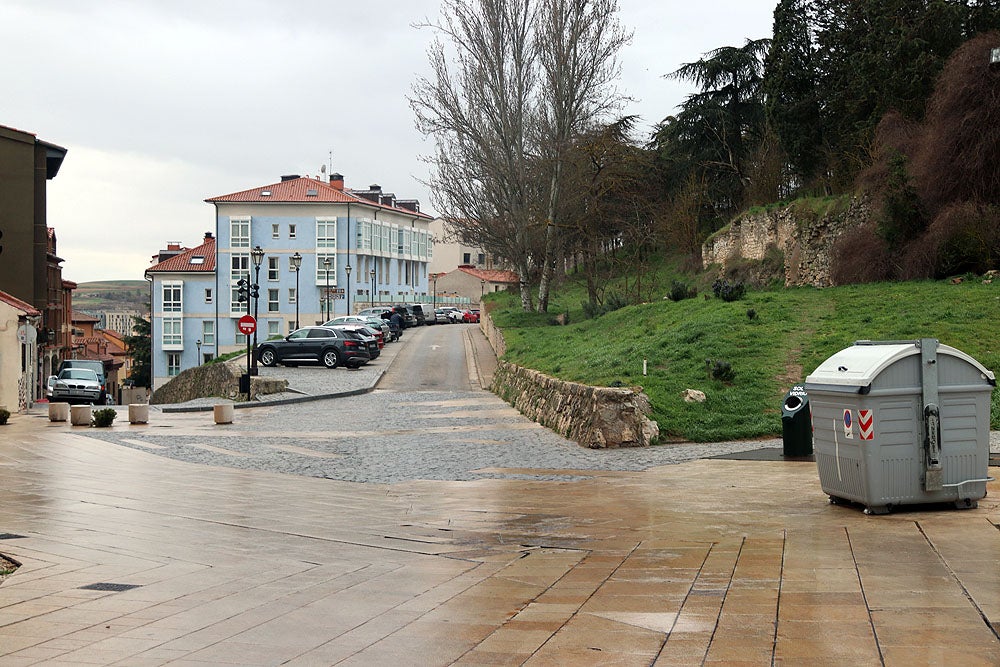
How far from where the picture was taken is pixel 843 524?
9.69m

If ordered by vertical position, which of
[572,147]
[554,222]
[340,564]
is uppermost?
[572,147]

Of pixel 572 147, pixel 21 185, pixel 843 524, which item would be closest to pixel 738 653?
pixel 843 524

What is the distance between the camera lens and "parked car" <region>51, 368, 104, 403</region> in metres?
43.1

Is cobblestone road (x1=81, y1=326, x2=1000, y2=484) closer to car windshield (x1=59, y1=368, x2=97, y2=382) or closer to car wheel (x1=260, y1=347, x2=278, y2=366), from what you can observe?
car wheel (x1=260, y1=347, x2=278, y2=366)

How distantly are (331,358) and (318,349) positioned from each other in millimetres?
734

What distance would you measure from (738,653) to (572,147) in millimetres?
39259

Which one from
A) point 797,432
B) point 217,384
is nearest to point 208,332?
Answer: point 217,384

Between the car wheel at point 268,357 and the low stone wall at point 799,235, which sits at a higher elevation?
the low stone wall at point 799,235

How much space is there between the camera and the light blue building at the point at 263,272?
89688 millimetres

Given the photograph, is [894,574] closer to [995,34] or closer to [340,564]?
[340,564]

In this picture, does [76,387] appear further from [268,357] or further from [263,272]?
[263,272]

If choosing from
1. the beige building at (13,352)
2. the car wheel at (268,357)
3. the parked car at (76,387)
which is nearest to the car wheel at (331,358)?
the car wheel at (268,357)

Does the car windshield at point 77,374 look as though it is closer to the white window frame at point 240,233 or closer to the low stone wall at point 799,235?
the low stone wall at point 799,235

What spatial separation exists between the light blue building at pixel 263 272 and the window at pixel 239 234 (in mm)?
87
